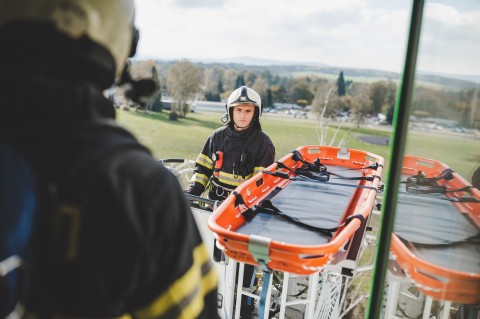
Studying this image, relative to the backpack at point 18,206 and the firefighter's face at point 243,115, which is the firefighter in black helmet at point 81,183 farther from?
the firefighter's face at point 243,115

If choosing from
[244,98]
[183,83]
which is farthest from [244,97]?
[183,83]

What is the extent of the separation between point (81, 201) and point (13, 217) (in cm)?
12

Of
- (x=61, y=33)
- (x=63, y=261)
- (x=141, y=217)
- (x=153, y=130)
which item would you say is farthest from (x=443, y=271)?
(x=153, y=130)

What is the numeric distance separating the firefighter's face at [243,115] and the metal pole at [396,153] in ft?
9.92

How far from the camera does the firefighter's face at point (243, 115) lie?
4191mm

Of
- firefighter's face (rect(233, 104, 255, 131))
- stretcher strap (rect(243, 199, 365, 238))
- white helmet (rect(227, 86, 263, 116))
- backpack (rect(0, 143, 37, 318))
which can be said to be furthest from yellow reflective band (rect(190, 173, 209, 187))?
backpack (rect(0, 143, 37, 318))

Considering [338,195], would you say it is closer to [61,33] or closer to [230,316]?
[230,316]

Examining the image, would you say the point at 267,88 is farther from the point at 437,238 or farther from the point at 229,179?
the point at 437,238

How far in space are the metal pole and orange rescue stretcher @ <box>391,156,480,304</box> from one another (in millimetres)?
69

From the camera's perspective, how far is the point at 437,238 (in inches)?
55.4

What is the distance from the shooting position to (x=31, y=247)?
0.81m

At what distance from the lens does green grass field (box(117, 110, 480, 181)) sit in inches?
52.2

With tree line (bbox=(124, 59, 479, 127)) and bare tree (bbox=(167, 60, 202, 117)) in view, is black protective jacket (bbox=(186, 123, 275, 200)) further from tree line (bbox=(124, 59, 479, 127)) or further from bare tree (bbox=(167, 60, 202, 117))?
bare tree (bbox=(167, 60, 202, 117))

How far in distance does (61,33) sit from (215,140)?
344 cm
